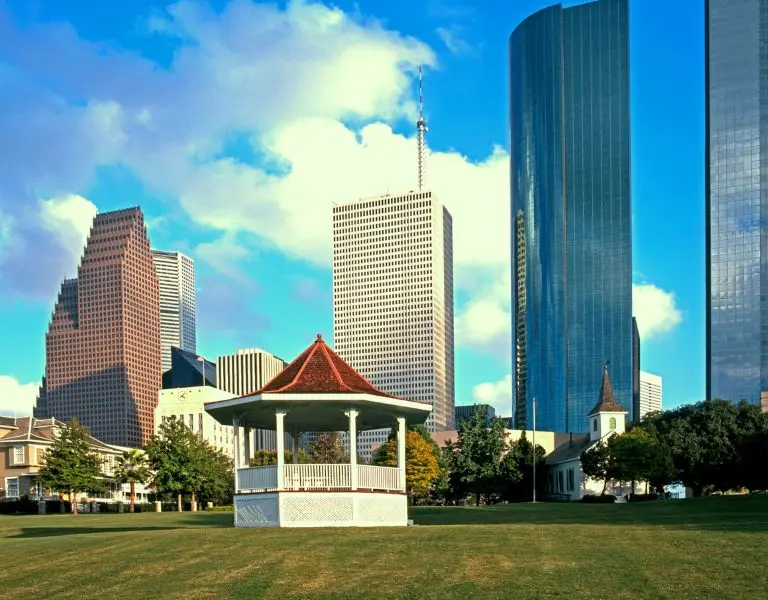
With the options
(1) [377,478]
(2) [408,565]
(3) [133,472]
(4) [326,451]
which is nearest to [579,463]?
(4) [326,451]

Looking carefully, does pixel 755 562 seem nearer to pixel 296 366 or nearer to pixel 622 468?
pixel 296 366

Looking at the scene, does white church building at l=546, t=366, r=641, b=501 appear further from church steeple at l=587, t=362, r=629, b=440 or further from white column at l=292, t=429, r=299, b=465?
white column at l=292, t=429, r=299, b=465

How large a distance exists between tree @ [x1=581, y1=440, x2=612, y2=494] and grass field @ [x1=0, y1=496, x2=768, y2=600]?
67619mm

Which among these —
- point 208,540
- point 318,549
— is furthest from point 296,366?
point 318,549

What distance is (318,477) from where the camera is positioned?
96.5 ft

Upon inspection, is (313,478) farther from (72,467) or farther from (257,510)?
(72,467)

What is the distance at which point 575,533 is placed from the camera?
23.4m

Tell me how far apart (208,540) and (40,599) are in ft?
25.5

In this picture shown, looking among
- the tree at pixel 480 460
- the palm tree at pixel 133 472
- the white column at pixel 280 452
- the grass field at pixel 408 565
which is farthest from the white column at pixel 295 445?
the tree at pixel 480 460

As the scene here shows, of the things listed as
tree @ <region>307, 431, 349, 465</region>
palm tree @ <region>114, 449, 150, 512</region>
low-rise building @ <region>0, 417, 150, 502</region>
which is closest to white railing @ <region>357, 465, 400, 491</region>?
palm tree @ <region>114, 449, 150, 512</region>

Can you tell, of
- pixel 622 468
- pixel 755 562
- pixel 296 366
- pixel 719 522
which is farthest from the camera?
pixel 622 468

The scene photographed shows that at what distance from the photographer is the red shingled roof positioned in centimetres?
2975

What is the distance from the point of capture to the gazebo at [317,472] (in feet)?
94.7

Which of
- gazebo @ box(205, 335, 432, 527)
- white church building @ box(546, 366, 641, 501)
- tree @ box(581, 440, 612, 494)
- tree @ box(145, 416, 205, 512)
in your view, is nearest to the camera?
gazebo @ box(205, 335, 432, 527)
